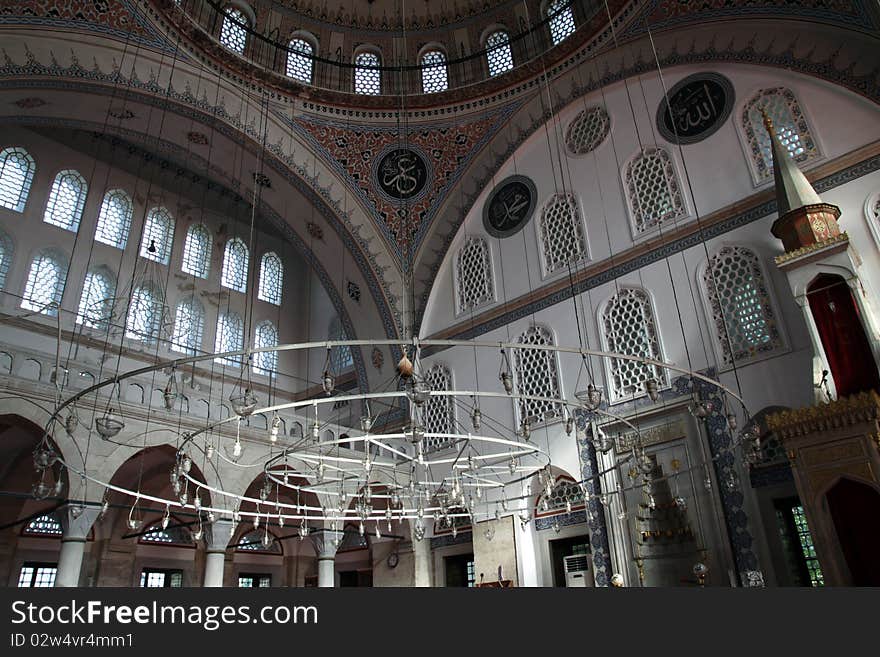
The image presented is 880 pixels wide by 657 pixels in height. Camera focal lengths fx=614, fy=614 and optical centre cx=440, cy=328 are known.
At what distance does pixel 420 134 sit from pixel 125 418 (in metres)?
6.94

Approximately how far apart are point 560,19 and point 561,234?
3.80 meters

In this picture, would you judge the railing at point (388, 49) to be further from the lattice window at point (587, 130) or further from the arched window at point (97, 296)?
the arched window at point (97, 296)

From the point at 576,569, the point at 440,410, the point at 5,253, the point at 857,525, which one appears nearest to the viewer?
the point at 857,525

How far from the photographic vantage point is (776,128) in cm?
766

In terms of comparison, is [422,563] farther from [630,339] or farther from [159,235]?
[159,235]

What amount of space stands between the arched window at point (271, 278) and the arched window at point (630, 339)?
841 cm

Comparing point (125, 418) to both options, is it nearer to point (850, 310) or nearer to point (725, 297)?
point (725, 297)

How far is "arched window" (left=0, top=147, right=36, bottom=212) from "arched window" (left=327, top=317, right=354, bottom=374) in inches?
245

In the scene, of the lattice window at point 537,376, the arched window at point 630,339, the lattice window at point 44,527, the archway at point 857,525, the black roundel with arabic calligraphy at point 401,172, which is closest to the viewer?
the archway at point 857,525

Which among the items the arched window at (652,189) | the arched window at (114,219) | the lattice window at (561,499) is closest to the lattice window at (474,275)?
the arched window at (652,189)

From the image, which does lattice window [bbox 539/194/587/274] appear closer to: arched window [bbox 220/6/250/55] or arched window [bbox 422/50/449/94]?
arched window [bbox 422/50/449/94]

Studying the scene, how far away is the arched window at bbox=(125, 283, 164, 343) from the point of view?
37.8ft

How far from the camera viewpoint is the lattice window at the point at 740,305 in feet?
23.1

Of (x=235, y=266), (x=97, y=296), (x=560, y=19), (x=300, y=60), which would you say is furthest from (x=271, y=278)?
(x=560, y=19)
